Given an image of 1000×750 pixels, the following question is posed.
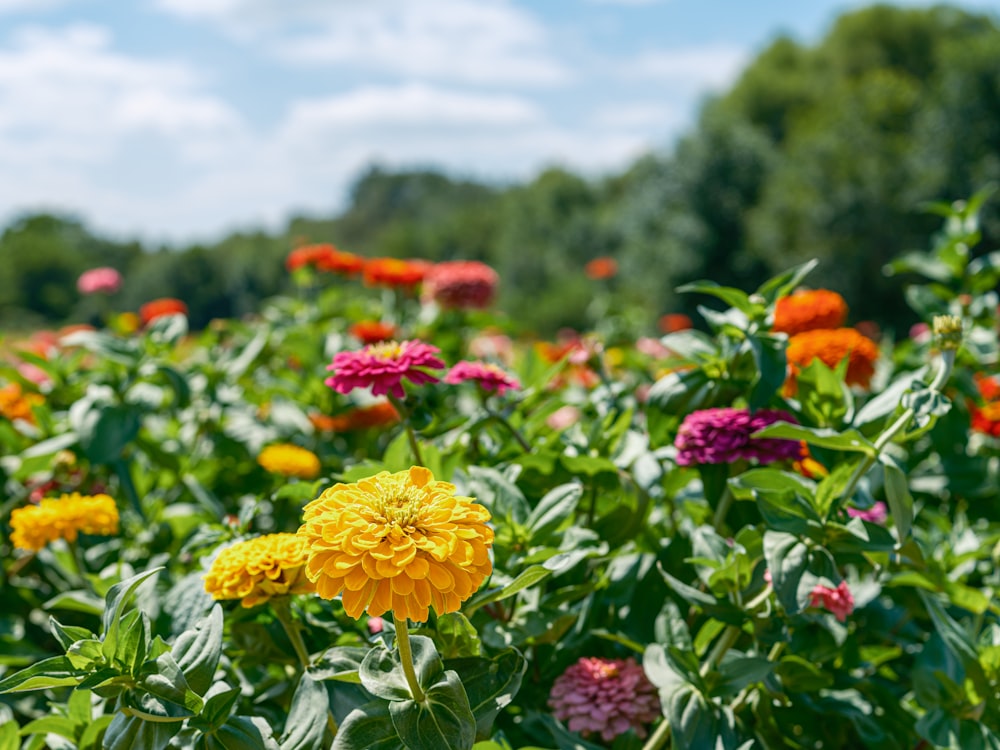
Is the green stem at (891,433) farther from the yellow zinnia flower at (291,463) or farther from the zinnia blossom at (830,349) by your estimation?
the yellow zinnia flower at (291,463)

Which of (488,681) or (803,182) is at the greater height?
(488,681)

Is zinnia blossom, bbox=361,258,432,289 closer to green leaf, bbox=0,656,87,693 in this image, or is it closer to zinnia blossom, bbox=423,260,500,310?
zinnia blossom, bbox=423,260,500,310

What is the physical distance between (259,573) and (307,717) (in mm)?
173

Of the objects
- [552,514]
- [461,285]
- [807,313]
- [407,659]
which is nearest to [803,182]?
[461,285]

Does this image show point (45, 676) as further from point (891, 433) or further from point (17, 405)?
point (17, 405)

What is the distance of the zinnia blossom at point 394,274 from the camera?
282 cm

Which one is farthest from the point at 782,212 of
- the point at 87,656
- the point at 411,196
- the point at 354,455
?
the point at 411,196

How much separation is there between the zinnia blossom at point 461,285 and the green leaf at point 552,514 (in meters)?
1.59

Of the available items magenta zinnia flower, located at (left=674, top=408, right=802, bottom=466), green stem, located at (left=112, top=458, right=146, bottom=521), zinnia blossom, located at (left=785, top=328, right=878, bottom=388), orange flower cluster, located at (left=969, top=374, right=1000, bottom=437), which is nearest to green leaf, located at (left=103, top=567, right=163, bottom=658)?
magenta zinnia flower, located at (left=674, top=408, right=802, bottom=466)

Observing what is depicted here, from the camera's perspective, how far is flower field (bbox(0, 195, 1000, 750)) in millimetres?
921

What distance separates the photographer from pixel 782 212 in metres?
18.5

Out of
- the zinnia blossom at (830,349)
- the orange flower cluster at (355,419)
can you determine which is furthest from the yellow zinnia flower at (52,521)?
the zinnia blossom at (830,349)

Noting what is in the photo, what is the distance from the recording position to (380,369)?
1.27 m

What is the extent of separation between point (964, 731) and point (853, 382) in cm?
70
